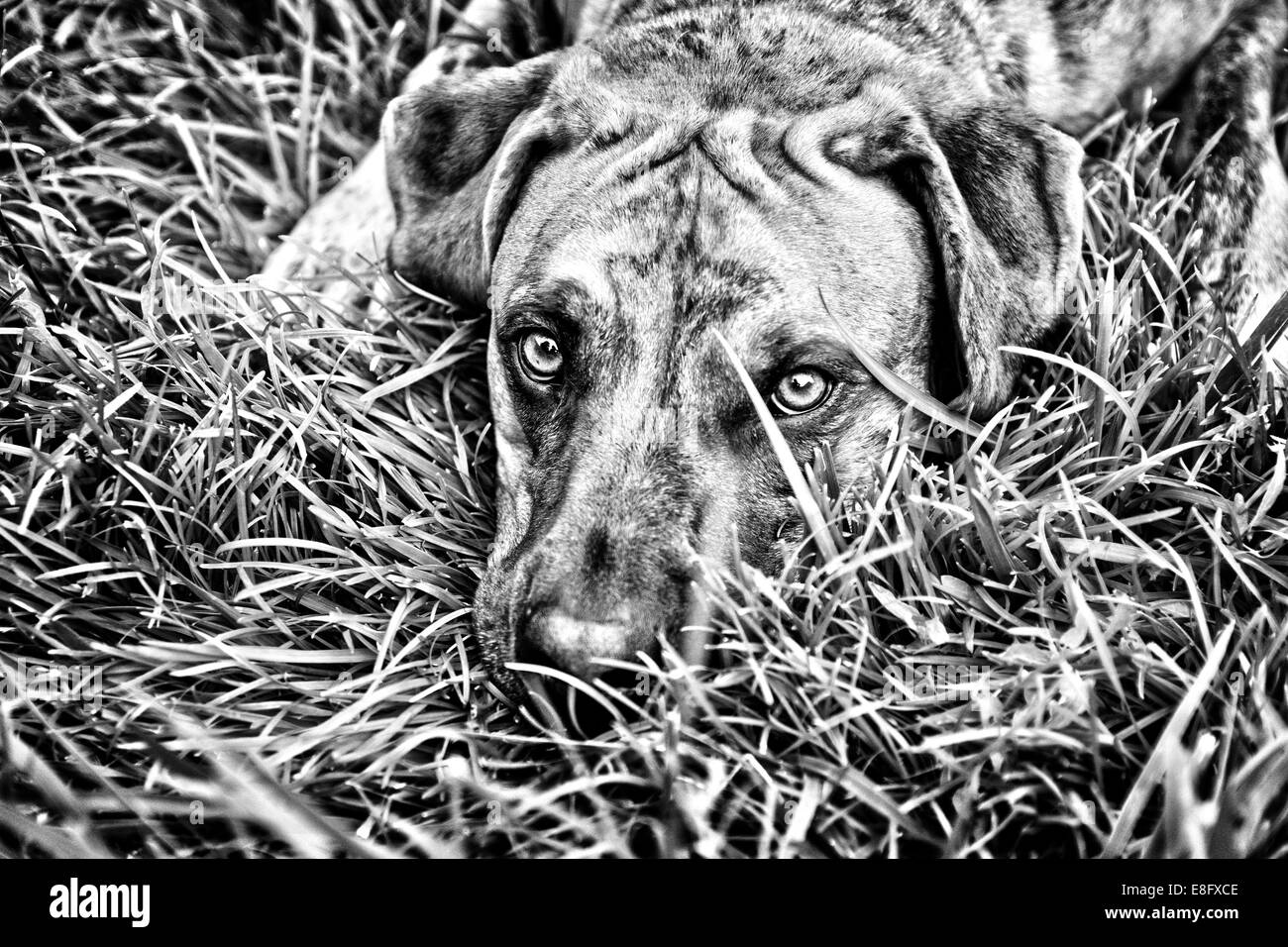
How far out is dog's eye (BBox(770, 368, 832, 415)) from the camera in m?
2.88

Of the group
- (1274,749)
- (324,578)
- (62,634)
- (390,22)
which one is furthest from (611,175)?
(390,22)

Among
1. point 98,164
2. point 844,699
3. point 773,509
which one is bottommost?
point 844,699

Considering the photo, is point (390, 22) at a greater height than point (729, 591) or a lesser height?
greater

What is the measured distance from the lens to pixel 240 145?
15.1 feet

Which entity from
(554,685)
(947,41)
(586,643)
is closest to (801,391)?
(586,643)

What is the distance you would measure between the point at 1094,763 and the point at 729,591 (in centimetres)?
94

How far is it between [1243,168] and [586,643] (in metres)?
3.19

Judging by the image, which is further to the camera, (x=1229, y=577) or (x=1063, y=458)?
(x=1063, y=458)

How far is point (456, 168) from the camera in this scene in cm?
349

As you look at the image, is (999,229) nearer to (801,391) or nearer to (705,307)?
(801,391)

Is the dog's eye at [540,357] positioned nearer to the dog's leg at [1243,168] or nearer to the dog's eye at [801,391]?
the dog's eye at [801,391]

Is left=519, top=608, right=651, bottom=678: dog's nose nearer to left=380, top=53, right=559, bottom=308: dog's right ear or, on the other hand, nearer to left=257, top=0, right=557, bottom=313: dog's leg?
left=380, top=53, right=559, bottom=308: dog's right ear

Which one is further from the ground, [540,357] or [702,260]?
[702,260]

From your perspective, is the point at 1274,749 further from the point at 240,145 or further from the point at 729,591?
the point at 240,145
